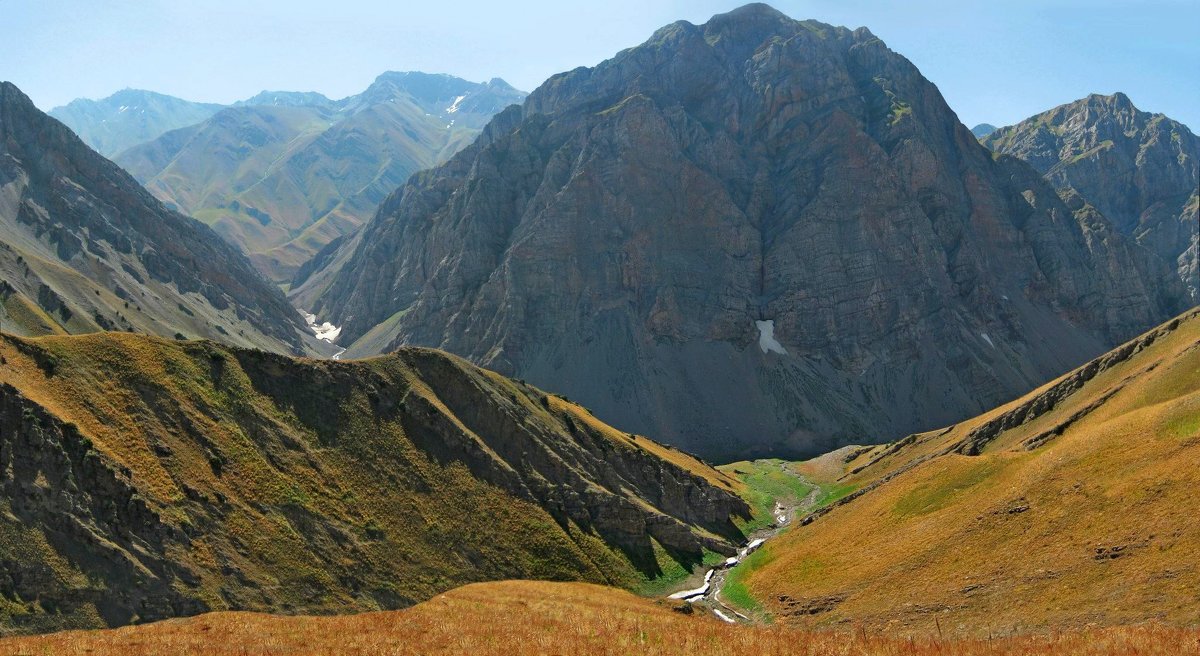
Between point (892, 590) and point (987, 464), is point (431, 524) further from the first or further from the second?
point (987, 464)

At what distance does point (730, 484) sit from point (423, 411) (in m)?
53.0

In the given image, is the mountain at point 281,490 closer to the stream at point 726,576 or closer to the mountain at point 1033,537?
the stream at point 726,576

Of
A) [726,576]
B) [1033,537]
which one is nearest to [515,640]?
[1033,537]

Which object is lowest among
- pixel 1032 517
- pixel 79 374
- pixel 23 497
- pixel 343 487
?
pixel 1032 517

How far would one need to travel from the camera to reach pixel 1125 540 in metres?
48.1

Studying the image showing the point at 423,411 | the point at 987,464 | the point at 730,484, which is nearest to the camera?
the point at 987,464

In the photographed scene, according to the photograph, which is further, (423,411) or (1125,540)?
(423,411)

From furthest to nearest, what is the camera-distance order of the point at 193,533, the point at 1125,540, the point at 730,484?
the point at 730,484, the point at 193,533, the point at 1125,540

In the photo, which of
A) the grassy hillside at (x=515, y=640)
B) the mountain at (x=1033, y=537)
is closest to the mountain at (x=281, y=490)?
the grassy hillside at (x=515, y=640)

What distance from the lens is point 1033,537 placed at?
5391 cm

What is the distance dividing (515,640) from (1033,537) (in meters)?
38.3

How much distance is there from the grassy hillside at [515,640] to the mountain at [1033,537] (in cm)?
1600

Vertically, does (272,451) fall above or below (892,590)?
above

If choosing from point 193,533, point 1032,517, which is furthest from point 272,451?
point 1032,517
